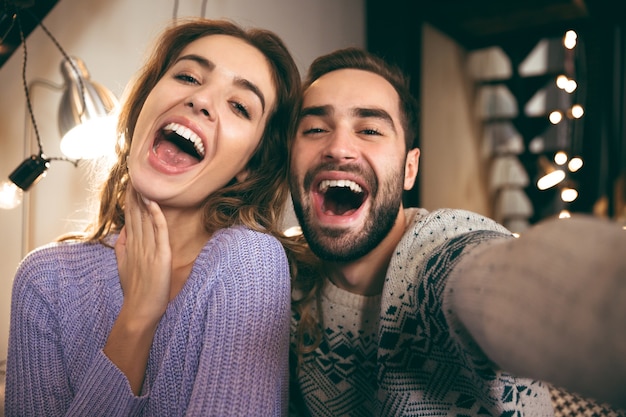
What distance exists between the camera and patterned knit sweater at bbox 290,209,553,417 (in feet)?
3.12

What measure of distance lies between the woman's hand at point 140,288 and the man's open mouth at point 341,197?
41 cm

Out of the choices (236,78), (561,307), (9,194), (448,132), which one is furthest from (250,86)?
(448,132)

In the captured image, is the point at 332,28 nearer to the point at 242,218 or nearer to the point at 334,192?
the point at 334,192

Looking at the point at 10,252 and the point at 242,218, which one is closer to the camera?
the point at 242,218

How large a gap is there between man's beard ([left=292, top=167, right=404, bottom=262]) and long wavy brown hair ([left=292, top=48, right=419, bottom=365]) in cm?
14

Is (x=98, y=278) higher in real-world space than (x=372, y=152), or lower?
lower

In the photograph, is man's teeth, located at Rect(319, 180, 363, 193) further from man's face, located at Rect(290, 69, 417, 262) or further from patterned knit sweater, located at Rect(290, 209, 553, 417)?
patterned knit sweater, located at Rect(290, 209, 553, 417)

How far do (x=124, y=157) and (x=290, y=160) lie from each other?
450 millimetres

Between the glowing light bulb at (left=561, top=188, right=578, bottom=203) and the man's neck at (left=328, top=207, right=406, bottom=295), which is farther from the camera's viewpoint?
the glowing light bulb at (left=561, top=188, right=578, bottom=203)

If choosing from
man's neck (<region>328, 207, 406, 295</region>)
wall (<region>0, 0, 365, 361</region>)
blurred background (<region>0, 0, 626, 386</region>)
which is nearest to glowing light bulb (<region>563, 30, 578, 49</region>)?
blurred background (<region>0, 0, 626, 386</region>)

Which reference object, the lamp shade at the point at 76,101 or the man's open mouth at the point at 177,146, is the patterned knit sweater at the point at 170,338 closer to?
the man's open mouth at the point at 177,146

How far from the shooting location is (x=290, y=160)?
1421 mm

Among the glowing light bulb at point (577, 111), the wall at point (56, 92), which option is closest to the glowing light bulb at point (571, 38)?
the glowing light bulb at point (577, 111)

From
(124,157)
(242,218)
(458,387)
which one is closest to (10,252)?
(124,157)
